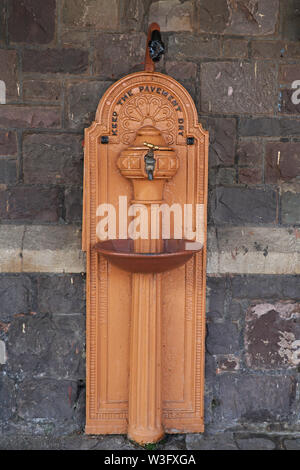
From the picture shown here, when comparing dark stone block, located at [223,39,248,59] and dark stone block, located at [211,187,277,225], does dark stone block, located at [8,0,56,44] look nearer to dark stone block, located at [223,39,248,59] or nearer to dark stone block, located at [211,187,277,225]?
dark stone block, located at [223,39,248,59]

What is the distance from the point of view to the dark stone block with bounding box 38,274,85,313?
2438mm

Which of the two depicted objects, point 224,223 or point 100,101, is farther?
point 224,223

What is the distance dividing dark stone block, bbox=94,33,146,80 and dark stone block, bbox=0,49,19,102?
1.45 ft

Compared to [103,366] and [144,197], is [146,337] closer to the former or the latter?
[103,366]

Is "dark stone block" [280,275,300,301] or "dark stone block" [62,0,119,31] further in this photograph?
"dark stone block" [280,275,300,301]

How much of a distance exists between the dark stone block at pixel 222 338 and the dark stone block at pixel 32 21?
1.86 metres

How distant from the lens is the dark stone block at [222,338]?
2494 millimetres

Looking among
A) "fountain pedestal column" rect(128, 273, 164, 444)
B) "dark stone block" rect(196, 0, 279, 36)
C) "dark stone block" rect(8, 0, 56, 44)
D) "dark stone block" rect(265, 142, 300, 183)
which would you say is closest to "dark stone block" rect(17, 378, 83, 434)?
"fountain pedestal column" rect(128, 273, 164, 444)

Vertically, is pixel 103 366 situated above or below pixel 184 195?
below

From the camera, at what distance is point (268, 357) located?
8.27 feet

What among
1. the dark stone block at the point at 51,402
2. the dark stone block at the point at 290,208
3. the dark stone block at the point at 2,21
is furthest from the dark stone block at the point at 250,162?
the dark stone block at the point at 51,402

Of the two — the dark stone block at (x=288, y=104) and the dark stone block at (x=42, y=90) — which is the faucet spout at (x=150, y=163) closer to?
the dark stone block at (x=42, y=90)
